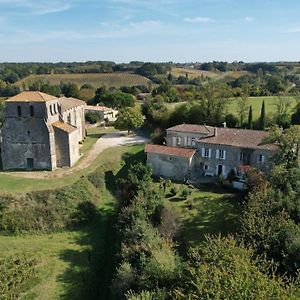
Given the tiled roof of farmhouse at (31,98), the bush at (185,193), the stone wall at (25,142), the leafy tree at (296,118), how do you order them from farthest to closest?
the leafy tree at (296,118) < the stone wall at (25,142) < the tiled roof of farmhouse at (31,98) < the bush at (185,193)

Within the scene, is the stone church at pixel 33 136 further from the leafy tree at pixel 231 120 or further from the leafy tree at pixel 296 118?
the leafy tree at pixel 296 118

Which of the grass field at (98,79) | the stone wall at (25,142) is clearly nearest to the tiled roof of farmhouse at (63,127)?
the stone wall at (25,142)

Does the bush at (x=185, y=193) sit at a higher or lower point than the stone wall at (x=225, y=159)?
lower

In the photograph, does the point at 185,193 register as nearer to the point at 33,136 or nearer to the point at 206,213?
the point at 206,213

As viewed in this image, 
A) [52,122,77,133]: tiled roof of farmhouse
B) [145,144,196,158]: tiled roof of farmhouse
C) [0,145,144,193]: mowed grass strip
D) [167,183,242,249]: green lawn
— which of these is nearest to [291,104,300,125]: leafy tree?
[145,144,196,158]: tiled roof of farmhouse

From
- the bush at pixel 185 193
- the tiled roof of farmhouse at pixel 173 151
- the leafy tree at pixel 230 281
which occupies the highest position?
the tiled roof of farmhouse at pixel 173 151

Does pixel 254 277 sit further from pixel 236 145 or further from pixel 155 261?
pixel 236 145
